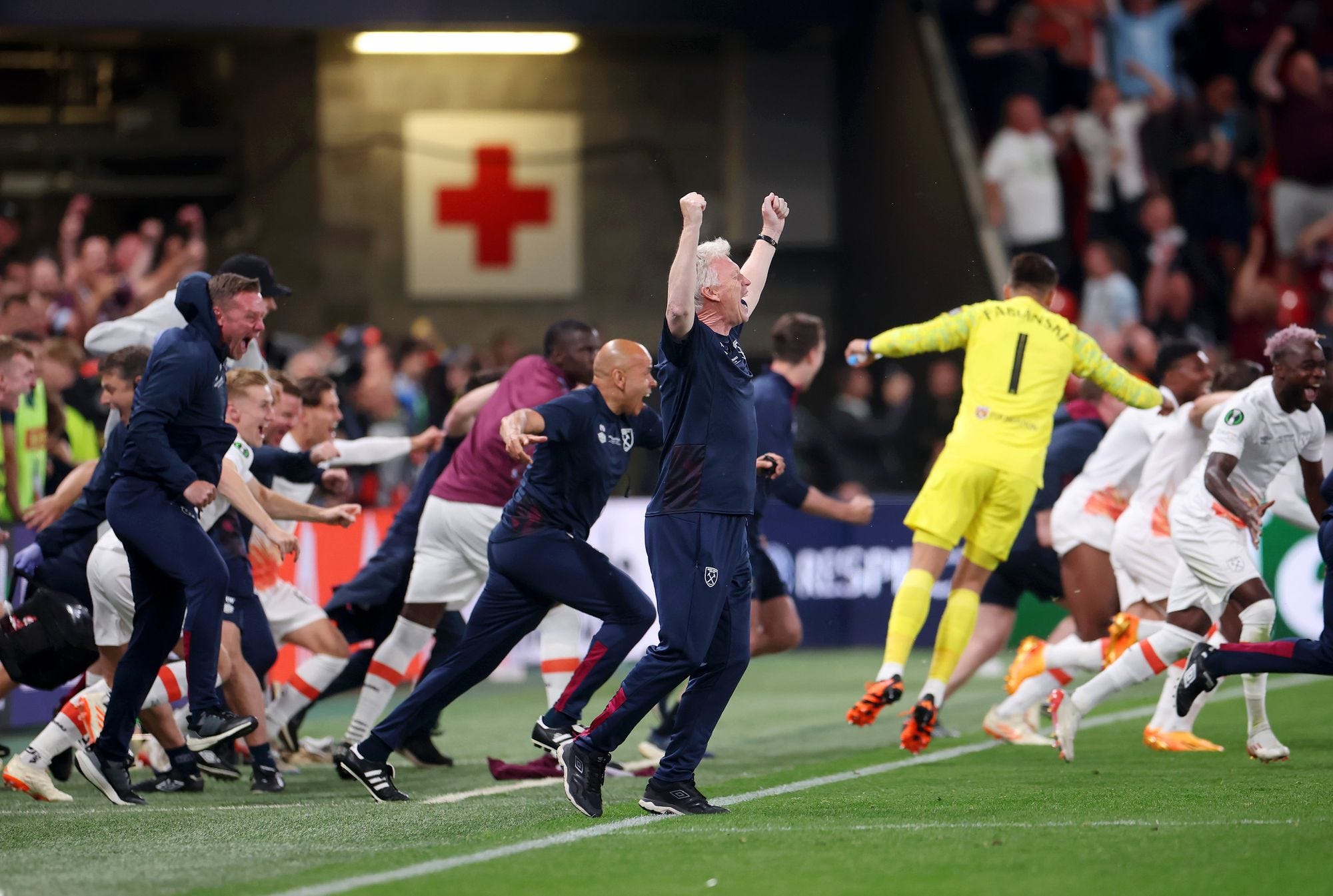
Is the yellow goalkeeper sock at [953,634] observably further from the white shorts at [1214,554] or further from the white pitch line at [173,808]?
the white pitch line at [173,808]

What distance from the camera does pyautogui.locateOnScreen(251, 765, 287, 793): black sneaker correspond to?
29.9 feet

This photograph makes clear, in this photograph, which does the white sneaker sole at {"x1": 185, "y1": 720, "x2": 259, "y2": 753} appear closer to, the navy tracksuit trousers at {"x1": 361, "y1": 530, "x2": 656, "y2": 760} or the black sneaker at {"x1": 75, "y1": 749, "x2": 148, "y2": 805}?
the black sneaker at {"x1": 75, "y1": 749, "x2": 148, "y2": 805}

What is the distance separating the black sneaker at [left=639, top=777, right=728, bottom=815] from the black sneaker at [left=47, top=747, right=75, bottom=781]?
3.43m

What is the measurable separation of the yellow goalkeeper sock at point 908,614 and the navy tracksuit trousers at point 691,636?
209 centimetres

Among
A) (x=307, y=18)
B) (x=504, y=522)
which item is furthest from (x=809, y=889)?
(x=307, y=18)

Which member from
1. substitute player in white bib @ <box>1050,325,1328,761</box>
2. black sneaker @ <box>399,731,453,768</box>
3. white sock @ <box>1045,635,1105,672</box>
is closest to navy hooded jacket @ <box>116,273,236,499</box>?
black sneaker @ <box>399,731,453,768</box>

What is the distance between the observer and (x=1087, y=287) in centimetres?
1967

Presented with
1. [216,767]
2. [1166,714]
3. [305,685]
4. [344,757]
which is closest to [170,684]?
[216,767]

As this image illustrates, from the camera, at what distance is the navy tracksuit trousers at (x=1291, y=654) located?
8492 millimetres

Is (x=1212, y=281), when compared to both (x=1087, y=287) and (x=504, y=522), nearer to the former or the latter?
(x=1087, y=287)

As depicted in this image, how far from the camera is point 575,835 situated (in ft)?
23.5

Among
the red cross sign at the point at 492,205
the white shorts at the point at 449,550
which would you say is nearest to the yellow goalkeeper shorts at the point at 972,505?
the white shorts at the point at 449,550

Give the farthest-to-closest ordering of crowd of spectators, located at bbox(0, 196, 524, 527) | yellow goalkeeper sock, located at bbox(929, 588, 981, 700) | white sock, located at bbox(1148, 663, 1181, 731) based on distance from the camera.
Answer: crowd of spectators, located at bbox(0, 196, 524, 527)
white sock, located at bbox(1148, 663, 1181, 731)
yellow goalkeeper sock, located at bbox(929, 588, 981, 700)

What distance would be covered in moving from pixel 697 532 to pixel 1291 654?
2964mm
